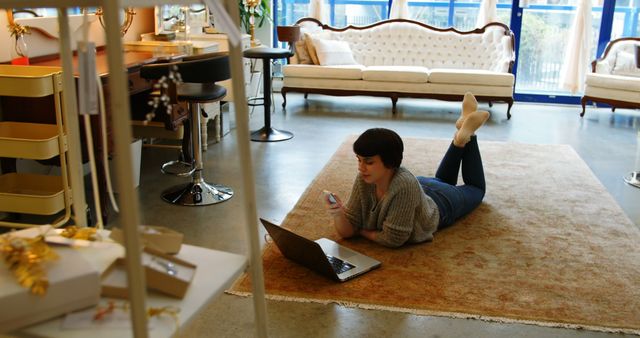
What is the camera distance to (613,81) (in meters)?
6.38

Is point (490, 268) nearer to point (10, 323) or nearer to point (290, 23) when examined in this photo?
point (10, 323)

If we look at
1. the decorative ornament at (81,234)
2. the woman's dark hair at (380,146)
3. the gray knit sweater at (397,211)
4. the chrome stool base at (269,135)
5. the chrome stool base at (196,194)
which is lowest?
the chrome stool base at (196,194)

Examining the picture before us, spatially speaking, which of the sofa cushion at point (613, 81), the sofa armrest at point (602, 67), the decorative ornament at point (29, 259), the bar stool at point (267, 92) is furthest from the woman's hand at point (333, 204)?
the sofa armrest at point (602, 67)

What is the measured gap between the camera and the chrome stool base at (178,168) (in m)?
4.41

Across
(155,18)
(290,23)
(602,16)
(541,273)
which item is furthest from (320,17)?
(541,273)

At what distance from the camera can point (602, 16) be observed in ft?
23.9

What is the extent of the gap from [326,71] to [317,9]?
1238mm

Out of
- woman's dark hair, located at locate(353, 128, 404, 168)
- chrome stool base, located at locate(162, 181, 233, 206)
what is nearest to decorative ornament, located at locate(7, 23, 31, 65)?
chrome stool base, located at locate(162, 181, 233, 206)

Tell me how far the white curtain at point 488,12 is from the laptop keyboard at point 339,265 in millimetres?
5229

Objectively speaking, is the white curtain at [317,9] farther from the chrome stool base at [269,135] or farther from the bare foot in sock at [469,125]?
the bare foot in sock at [469,125]

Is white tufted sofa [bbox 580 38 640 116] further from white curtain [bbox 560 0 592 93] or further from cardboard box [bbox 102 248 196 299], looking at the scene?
cardboard box [bbox 102 248 196 299]

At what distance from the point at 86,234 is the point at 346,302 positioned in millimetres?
1446

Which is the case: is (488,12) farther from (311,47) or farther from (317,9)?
(311,47)

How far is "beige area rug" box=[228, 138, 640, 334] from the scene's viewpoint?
8.55ft
